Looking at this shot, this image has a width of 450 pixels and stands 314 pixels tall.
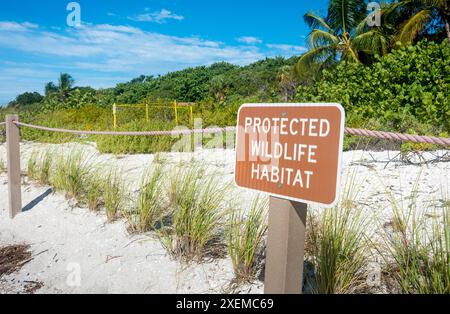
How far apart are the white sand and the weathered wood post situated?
0.12 m

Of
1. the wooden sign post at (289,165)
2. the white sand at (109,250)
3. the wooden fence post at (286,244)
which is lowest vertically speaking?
the white sand at (109,250)

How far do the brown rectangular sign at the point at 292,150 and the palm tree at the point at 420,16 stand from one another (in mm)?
14749

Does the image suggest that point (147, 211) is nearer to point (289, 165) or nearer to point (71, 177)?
point (71, 177)

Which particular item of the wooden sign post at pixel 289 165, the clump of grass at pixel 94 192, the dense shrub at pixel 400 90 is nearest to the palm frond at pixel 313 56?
the dense shrub at pixel 400 90

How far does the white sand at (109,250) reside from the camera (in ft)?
7.66

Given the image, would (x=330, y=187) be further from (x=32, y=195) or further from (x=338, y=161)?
(x=32, y=195)

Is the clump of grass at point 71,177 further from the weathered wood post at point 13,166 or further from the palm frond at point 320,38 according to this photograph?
the palm frond at point 320,38

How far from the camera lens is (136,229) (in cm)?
302

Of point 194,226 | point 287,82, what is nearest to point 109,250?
point 194,226

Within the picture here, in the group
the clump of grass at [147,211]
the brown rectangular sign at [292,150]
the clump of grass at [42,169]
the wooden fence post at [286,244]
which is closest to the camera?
the brown rectangular sign at [292,150]

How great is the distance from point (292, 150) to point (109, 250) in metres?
1.94

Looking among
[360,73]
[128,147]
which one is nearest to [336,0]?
[360,73]

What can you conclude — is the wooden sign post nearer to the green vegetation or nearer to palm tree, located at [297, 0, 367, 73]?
the green vegetation
